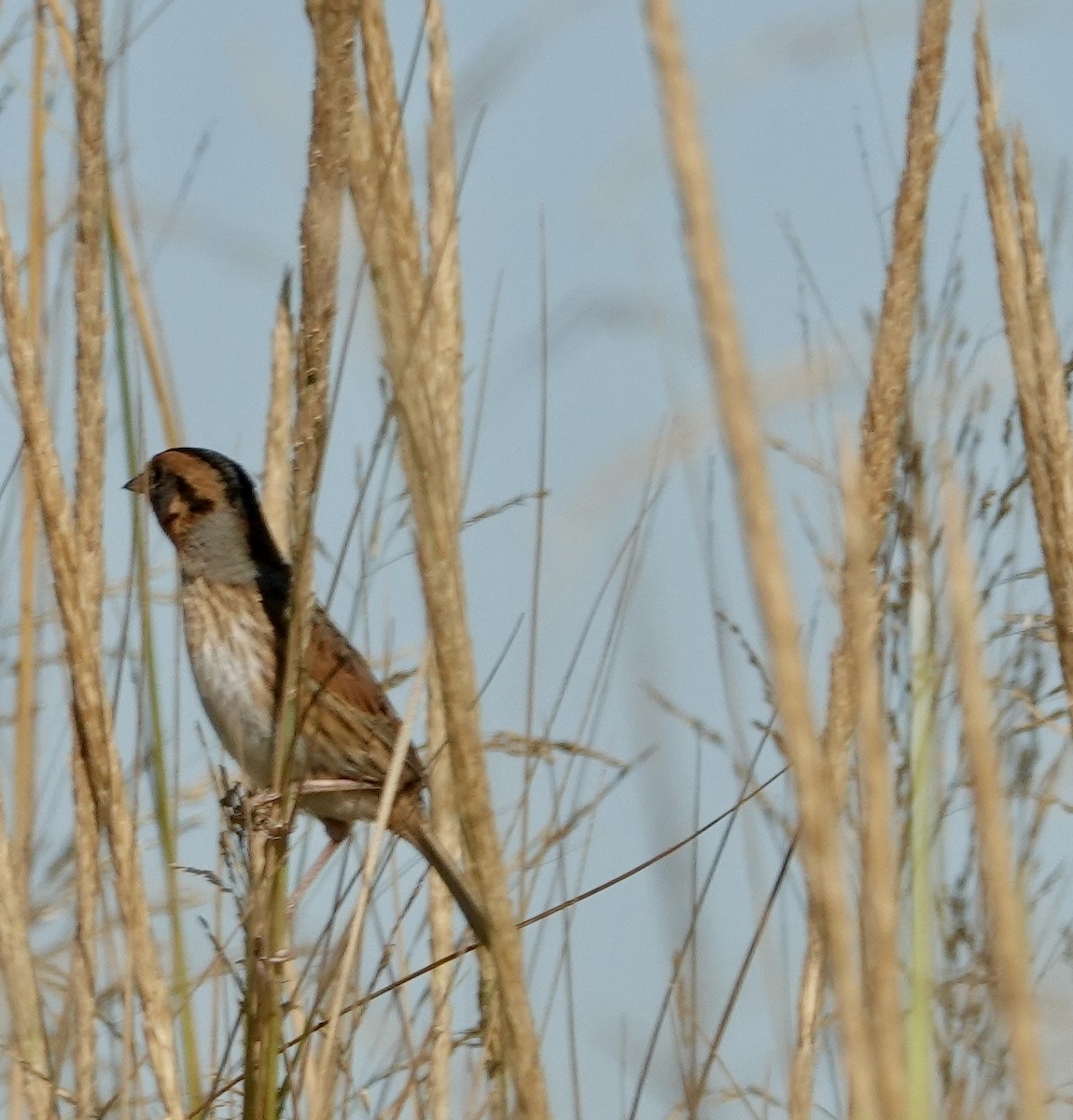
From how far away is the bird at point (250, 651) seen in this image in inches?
112

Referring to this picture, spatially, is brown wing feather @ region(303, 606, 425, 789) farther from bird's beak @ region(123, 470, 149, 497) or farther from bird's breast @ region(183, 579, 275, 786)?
bird's beak @ region(123, 470, 149, 497)

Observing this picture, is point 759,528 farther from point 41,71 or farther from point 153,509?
point 153,509

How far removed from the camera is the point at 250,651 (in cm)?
295

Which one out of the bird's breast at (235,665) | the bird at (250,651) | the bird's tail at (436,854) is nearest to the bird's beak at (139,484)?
the bird's tail at (436,854)

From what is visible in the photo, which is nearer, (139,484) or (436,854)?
(139,484)

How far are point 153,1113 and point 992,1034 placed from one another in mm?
1028

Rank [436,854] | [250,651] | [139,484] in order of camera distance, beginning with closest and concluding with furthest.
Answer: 1. [139,484]
2. [436,854]
3. [250,651]

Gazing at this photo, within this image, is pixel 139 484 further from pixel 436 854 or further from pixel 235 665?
pixel 235 665

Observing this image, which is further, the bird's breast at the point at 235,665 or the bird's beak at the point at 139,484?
the bird's breast at the point at 235,665

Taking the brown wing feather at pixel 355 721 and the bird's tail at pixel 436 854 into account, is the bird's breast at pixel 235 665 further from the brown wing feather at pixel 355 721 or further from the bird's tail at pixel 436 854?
the bird's tail at pixel 436 854

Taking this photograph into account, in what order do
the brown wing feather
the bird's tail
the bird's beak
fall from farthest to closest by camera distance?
the brown wing feather < the bird's tail < the bird's beak

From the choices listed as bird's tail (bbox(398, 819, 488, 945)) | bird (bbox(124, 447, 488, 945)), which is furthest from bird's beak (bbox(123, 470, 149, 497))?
bird (bbox(124, 447, 488, 945))

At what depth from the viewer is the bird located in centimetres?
285

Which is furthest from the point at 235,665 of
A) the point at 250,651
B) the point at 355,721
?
A: the point at 355,721
